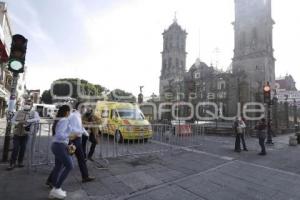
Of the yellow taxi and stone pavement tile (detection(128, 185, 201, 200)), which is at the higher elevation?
the yellow taxi

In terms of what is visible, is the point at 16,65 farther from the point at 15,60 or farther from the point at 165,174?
the point at 165,174

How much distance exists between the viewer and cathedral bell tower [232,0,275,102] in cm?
4741

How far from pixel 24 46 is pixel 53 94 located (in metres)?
59.5

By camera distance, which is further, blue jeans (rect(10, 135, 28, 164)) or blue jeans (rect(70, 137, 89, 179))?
blue jeans (rect(10, 135, 28, 164))

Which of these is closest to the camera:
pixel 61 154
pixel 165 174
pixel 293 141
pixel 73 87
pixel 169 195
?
pixel 61 154

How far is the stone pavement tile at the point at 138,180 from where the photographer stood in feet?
17.0

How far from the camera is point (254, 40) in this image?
48312 millimetres

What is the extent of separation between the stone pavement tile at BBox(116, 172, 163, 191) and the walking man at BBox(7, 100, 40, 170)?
9.45 feet

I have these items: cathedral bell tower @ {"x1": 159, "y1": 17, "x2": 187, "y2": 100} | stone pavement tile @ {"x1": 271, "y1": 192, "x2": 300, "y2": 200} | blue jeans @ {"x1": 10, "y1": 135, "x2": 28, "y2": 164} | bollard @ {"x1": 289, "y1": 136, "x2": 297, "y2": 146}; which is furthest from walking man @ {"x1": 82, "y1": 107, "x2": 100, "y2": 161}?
cathedral bell tower @ {"x1": 159, "y1": 17, "x2": 187, "y2": 100}

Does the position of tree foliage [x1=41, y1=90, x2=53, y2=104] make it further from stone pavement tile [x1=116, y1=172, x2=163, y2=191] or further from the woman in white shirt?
the woman in white shirt

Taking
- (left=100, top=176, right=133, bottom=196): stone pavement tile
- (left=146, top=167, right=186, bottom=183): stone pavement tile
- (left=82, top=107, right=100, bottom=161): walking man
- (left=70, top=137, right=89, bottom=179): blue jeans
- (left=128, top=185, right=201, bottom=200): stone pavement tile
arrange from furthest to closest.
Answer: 1. (left=82, top=107, right=100, bottom=161): walking man
2. (left=146, top=167, right=186, bottom=183): stone pavement tile
3. (left=70, top=137, right=89, bottom=179): blue jeans
4. (left=100, top=176, right=133, bottom=196): stone pavement tile
5. (left=128, top=185, right=201, bottom=200): stone pavement tile

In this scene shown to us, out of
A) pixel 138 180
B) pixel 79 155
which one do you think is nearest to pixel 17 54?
pixel 79 155

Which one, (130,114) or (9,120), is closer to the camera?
(9,120)

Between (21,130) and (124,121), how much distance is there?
21.5 ft
